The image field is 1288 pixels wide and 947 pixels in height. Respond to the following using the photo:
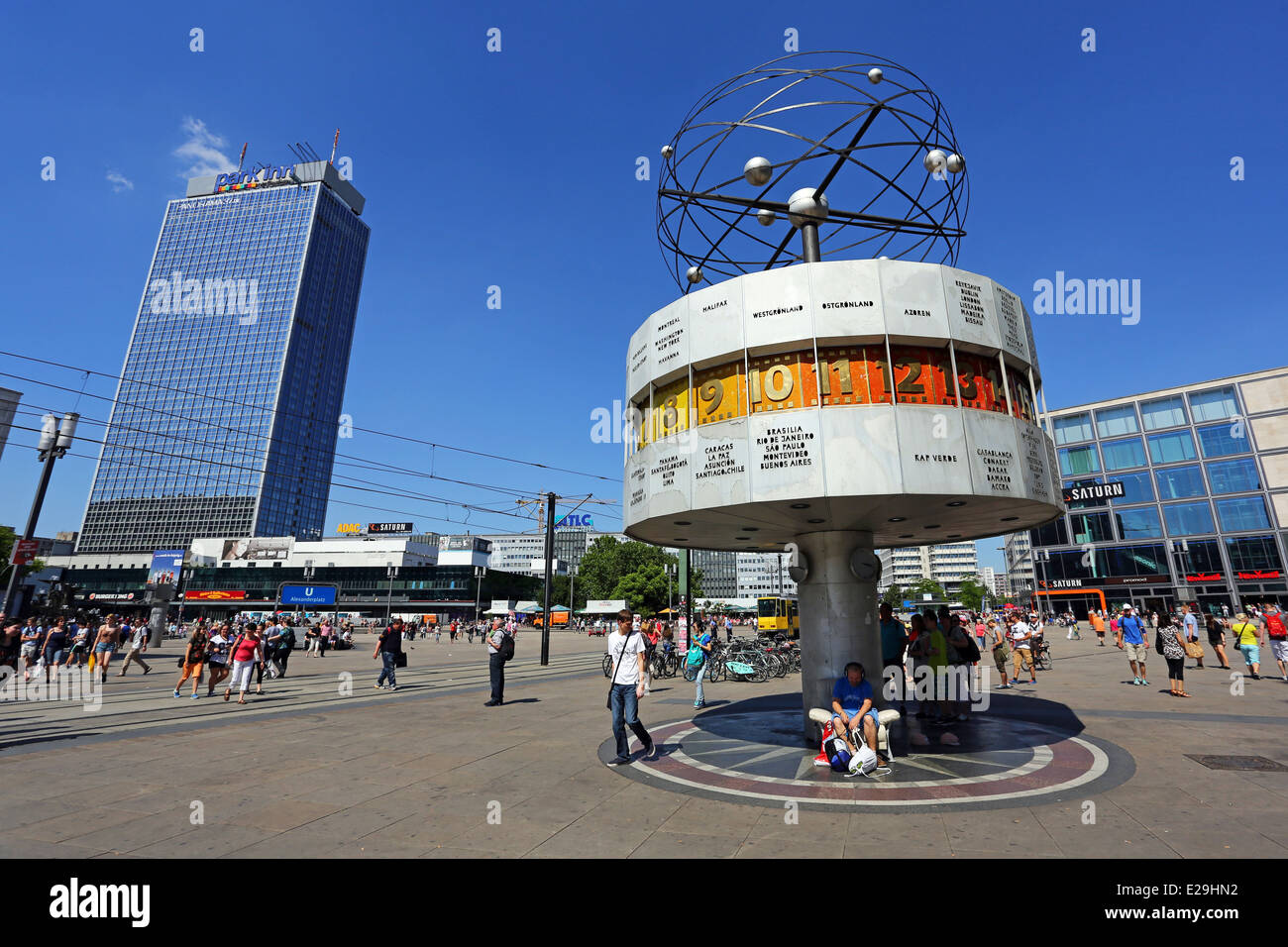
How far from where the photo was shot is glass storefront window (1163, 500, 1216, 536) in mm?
63719

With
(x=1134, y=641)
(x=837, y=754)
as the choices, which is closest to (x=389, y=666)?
(x=837, y=754)

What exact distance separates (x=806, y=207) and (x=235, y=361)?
169430 mm

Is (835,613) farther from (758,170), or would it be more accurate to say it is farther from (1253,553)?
(1253,553)

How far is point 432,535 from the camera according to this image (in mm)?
143000

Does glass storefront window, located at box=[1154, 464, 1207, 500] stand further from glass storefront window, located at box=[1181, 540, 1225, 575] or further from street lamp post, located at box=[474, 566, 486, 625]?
street lamp post, located at box=[474, 566, 486, 625]

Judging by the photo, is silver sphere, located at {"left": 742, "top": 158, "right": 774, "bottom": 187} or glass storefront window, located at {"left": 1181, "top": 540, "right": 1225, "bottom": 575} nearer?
silver sphere, located at {"left": 742, "top": 158, "right": 774, "bottom": 187}

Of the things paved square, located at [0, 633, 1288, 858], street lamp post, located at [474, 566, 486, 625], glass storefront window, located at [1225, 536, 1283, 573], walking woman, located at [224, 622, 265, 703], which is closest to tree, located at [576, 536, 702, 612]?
street lamp post, located at [474, 566, 486, 625]

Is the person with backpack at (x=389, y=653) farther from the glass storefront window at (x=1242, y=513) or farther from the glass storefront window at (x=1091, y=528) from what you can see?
the glass storefront window at (x=1242, y=513)

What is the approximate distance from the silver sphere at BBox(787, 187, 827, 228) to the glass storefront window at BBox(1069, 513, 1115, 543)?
7953cm

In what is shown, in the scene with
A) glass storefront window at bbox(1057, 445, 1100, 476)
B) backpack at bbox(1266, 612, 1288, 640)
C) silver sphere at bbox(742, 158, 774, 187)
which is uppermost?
glass storefront window at bbox(1057, 445, 1100, 476)

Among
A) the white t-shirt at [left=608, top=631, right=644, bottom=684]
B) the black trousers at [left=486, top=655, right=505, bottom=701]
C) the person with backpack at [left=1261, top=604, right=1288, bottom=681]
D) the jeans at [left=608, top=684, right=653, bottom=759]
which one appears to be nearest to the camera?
the jeans at [left=608, top=684, right=653, bottom=759]

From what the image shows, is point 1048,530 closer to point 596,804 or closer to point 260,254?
point 596,804
